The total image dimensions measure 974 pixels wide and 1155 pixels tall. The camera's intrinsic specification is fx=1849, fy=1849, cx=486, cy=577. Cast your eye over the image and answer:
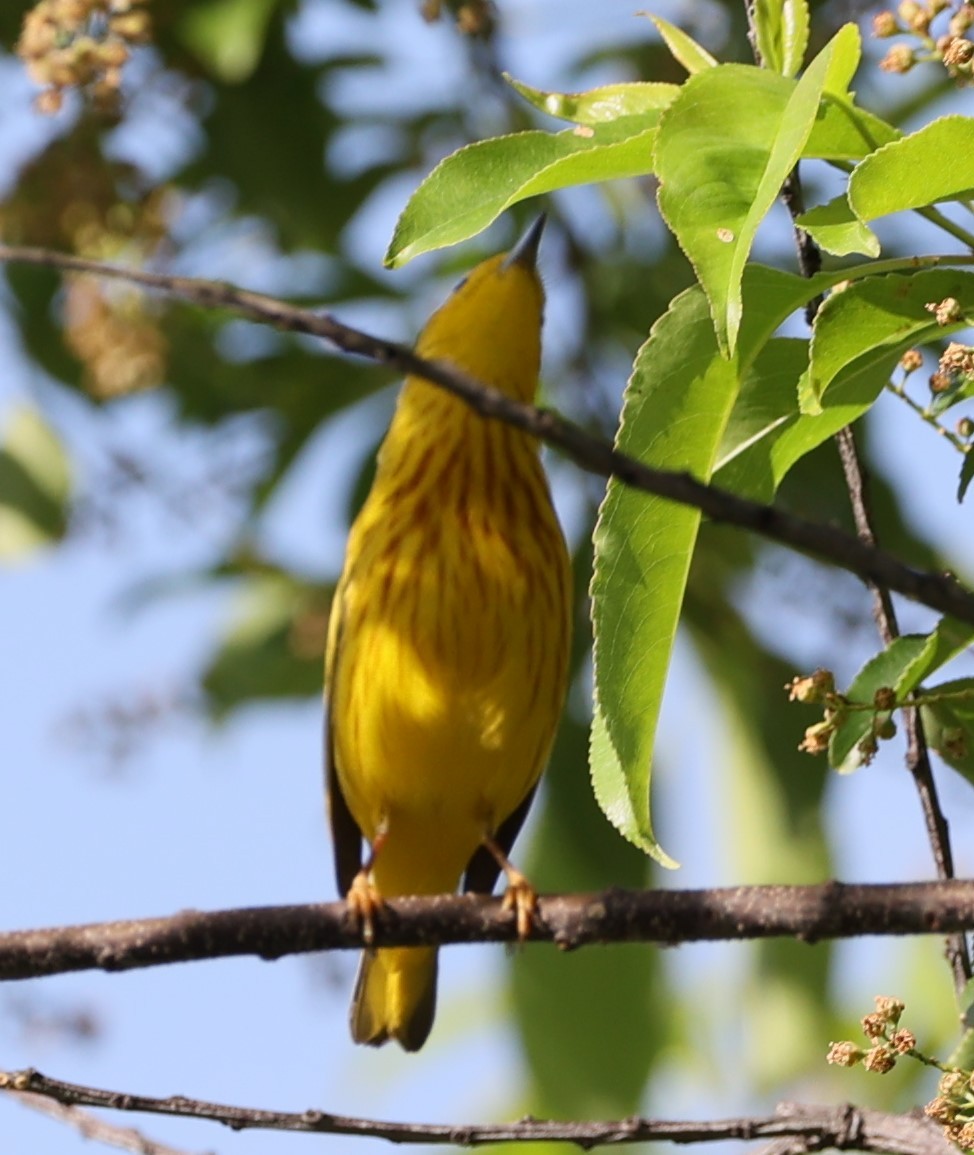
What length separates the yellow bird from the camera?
13.7ft

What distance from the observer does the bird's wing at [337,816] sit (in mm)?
4594

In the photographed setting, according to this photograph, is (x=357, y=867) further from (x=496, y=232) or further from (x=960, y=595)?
(x=960, y=595)

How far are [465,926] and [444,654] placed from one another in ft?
4.35

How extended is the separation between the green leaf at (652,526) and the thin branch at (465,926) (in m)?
0.27

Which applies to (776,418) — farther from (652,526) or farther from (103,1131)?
(103,1131)

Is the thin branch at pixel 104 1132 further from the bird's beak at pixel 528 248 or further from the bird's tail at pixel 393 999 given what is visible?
the bird's beak at pixel 528 248

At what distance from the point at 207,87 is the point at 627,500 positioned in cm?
323

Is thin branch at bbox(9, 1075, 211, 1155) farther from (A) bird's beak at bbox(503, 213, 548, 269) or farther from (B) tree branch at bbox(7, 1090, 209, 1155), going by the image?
(A) bird's beak at bbox(503, 213, 548, 269)

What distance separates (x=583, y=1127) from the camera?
248cm

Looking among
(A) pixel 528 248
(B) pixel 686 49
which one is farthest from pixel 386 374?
(B) pixel 686 49

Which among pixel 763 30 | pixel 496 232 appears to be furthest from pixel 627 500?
pixel 496 232

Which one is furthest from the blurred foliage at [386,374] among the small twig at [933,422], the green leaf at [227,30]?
the small twig at [933,422]

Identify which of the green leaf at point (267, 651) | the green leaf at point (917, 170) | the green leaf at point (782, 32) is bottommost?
the green leaf at point (917, 170)

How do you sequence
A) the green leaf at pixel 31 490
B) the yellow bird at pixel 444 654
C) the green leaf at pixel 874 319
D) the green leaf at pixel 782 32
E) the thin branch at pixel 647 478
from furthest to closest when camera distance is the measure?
the green leaf at pixel 31 490, the yellow bird at pixel 444 654, the green leaf at pixel 782 32, the green leaf at pixel 874 319, the thin branch at pixel 647 478
